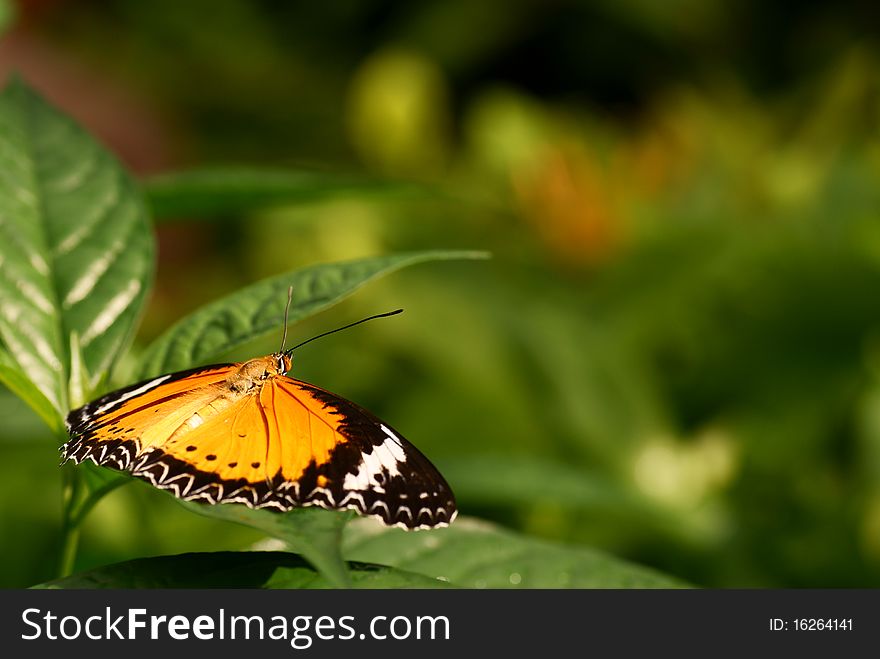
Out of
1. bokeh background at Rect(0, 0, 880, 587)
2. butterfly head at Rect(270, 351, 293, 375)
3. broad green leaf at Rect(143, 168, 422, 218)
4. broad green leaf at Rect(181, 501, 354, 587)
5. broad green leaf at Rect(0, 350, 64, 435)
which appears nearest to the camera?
broad green leaf at Rect(181, 501, 354, 587)

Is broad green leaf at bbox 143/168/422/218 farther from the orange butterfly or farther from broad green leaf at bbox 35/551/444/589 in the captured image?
broad green leaf at bbox 35/551/444/589

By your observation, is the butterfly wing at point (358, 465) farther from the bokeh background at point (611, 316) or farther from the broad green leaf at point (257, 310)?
the bokeh background at point (611, 316)

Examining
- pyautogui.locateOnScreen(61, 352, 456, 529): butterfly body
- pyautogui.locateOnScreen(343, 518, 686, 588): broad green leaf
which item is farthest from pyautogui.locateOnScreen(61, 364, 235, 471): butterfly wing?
pyautogui.locateOnScreen(343, 518, 686, 588): broad green leaf

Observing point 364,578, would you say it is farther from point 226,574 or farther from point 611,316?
point 611,316

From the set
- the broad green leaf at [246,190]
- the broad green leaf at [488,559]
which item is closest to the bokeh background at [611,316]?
the broad green leaf at [246,190]

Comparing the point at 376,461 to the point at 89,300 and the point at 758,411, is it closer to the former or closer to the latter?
the point at 89,300

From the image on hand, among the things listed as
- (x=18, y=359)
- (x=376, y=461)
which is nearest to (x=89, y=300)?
(x=18, y=359)
